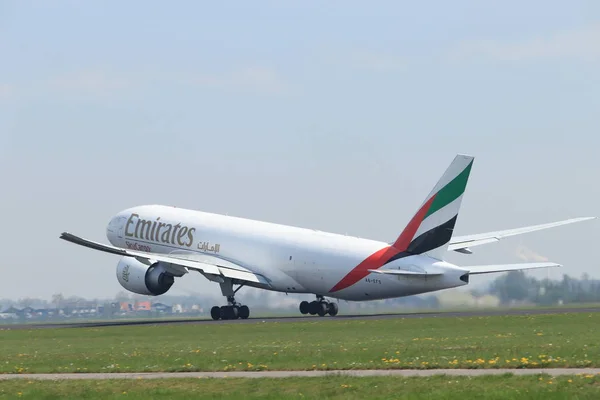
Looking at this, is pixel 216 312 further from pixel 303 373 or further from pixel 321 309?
pixel 303 373

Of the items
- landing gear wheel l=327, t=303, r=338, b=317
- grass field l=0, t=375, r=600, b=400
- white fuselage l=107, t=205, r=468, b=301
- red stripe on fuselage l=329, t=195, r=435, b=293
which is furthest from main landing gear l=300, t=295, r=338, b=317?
grass field l=0, t=375, r=600, b=400

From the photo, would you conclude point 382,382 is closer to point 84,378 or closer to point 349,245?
point 84,378

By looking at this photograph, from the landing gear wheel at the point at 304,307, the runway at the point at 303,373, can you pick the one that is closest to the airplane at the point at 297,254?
the landing gear wheel at the point at 304,307

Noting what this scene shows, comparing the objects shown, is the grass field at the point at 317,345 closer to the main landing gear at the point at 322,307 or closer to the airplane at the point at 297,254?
the airplane at the point at 297,254

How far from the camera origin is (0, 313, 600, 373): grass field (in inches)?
1293

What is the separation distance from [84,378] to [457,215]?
114 feet

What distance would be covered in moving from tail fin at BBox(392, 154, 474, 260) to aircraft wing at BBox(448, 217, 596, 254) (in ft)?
28.5

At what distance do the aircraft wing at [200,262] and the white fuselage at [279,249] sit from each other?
414mm

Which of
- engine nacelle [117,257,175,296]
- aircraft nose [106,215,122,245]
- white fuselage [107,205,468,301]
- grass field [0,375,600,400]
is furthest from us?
aircraft nose [106,215,122,245]

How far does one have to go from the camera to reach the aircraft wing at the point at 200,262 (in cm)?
6650

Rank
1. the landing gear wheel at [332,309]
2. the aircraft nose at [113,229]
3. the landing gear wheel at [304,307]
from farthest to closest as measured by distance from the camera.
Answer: the aircraft nose at [113,229] → the landing gear wheel at [304,307] → the landing gear wheel at [332,309]

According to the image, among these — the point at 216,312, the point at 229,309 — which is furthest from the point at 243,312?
the point at 216,312

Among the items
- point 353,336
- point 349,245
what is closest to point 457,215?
point 349,245

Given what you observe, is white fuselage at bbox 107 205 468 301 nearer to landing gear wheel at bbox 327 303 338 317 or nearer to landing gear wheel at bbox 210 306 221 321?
landing gear wheel at bbox 327 303 338 317
